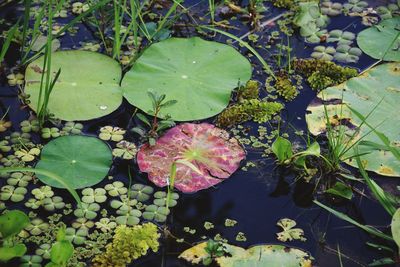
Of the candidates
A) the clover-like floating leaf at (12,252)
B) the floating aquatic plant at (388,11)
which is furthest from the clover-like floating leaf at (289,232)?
the floating aquatic plant at (388,11)

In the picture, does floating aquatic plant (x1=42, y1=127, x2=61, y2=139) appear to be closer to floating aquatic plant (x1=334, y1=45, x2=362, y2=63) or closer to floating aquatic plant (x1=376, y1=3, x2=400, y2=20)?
floating aquatic plant (x1=334, y1=45, x2=362, y2=63)

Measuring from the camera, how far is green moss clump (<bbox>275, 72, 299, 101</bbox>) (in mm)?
2709

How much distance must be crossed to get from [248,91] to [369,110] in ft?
1.76

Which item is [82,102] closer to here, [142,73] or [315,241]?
[142,73]

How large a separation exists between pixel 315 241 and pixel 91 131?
1.03 metres

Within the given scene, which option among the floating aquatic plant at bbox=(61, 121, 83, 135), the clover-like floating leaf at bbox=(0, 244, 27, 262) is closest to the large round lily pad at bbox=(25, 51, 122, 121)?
the floating aquatic plant at bbox=(61, 121, 83, 135)

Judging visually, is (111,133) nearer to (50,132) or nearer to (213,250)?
(50,132)

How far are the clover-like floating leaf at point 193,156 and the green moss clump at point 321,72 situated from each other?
560 mm

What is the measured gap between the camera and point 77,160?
231cm

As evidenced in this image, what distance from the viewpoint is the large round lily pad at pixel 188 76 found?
2555mm

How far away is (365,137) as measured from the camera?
2.43m

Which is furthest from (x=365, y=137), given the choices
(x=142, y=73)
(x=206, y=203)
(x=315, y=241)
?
(x=142, y=73)

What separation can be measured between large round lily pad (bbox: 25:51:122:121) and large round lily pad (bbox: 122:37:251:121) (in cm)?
8

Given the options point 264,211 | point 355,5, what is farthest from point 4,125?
point 355,5
